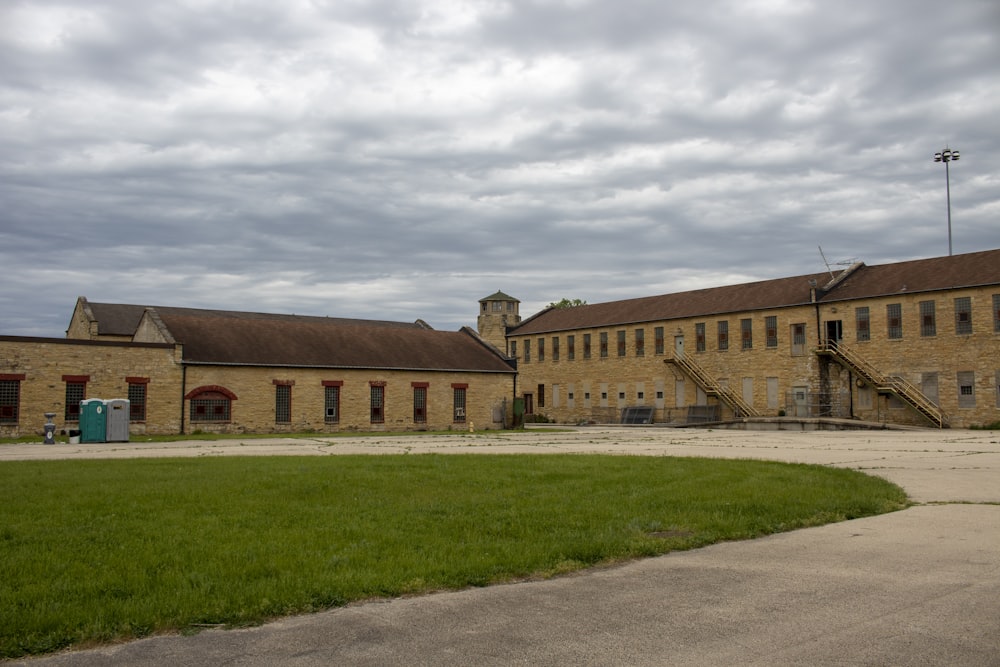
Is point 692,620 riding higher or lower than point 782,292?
lower

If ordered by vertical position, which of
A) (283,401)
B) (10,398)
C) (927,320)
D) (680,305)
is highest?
(680,305)

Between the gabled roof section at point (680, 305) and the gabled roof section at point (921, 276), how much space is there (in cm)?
219

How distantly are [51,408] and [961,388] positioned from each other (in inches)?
1681

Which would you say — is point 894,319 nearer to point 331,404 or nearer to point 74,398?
point 331,404

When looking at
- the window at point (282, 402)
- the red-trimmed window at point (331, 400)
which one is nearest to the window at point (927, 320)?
the red-trimmed window at point (331, 400)

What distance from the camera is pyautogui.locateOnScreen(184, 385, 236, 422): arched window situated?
131ft

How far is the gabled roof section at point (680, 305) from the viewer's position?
2098 inches

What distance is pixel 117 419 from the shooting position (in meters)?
32.7

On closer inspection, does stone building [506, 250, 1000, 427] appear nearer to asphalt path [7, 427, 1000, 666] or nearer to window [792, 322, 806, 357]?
window [792, 322, 806, 357]

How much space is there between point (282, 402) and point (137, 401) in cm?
696

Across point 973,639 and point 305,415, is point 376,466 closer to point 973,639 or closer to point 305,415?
point 973,639

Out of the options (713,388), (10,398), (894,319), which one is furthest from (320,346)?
(894,319)

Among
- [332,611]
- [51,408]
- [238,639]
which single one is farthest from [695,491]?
[51,408]

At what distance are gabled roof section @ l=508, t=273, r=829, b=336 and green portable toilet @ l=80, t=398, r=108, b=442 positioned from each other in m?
37.4
